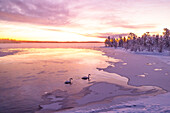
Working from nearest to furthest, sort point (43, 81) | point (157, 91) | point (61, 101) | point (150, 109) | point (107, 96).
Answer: point (150, 109) → point (61, 101) → point (107, 96) → point (157, 91) → point (43, 81)

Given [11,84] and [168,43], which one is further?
[168,43]

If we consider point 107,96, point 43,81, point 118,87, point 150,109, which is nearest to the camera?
point 150,109

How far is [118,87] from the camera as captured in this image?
1261 cm

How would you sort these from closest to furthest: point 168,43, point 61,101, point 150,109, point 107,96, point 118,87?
point 150,109 → point 61,101 → point 107,96 → point 118,87 → point 168,43

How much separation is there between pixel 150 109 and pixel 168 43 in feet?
222

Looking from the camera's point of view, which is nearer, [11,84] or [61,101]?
[61,101]

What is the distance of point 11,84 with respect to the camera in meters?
13.2

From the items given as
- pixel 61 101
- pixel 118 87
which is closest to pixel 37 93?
pixel 61 101

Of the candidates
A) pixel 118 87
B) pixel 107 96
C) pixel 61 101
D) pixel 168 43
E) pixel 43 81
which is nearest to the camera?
pixel 61 101

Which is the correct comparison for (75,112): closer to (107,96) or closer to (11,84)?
(107,96)

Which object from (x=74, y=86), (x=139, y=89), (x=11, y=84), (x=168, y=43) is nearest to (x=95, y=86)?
(x=74, y=86)

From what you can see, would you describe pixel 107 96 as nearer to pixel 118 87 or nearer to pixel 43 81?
pixel 118 87

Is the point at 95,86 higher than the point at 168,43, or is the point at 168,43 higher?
the point at 168,43

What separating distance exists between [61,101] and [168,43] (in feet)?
227
